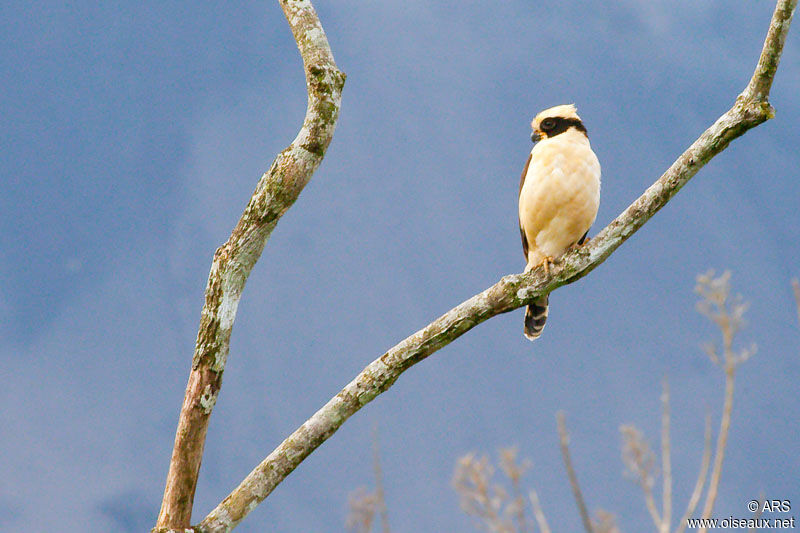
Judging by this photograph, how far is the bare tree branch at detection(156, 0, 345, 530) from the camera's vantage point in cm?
484

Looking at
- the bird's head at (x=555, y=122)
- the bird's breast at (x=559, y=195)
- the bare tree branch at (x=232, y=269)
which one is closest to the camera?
the bare tree branch at (x=232, y=269)

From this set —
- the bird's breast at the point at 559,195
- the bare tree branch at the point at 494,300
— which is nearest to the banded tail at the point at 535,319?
the bird's breast at the point at 559,195

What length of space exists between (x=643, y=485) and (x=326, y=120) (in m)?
2.76

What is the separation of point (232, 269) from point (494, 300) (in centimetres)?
158

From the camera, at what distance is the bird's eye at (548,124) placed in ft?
21.9

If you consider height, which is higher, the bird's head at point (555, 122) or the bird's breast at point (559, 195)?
the bird's head at point (555, 122)

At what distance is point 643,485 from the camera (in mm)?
4496

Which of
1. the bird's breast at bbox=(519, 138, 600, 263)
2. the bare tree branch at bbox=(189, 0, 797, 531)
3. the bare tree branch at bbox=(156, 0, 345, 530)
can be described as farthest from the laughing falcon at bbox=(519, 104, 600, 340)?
the bare tree branch at bbox=(156, 0, 345, 530)

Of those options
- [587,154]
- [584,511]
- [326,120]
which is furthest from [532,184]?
[584,511]

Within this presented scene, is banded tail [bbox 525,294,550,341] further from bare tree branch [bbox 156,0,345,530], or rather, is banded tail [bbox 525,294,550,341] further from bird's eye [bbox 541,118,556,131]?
bare tree branch [bbox 156,0,345,530]

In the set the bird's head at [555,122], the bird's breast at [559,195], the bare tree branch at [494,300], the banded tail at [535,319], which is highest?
the bird's head at [555,122]

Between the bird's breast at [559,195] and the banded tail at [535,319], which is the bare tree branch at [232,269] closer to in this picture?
the bird's breast at [559,195]

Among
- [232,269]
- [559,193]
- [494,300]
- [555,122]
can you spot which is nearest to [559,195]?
[559,193]

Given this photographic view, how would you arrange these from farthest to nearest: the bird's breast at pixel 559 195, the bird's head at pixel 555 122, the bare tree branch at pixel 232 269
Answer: the bird's head at pixel 555 122, the bird's breast at pixel 559 195, the bare tree branch at pixel 232 269
